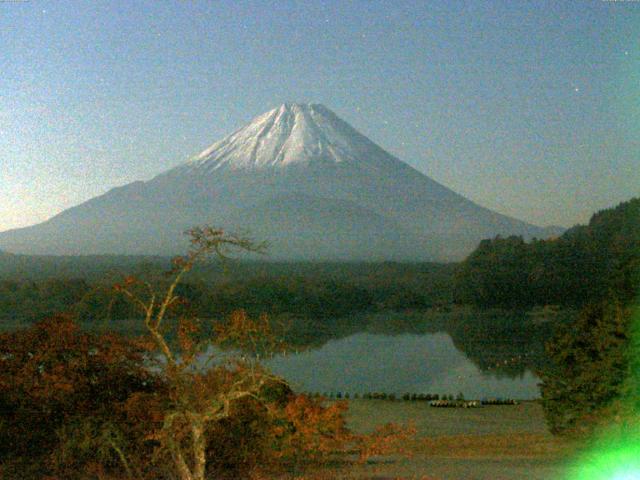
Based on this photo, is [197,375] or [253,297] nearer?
[197,375]

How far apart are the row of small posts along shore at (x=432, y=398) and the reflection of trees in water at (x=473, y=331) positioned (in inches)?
197

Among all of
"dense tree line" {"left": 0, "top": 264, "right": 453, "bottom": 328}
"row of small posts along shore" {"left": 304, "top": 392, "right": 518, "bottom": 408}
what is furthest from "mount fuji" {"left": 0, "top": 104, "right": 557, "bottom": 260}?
"row of small posts along shore" {"left": 304, "top": 392, "right": 518, "bottom": 408}

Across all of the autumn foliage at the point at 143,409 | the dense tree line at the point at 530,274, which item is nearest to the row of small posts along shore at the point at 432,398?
the autumn foliage at the point at 143,409

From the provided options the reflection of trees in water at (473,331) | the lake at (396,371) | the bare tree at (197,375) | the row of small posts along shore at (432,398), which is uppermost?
the bare tree at (197,375)

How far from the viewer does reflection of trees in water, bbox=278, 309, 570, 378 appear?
79.4ft

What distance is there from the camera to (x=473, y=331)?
34.2m

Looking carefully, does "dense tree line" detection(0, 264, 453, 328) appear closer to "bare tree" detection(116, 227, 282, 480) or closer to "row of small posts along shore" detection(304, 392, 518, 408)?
"row of small posts along shore" detection(304, 392, 518, 408)

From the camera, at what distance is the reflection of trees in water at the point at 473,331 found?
79.4 ft

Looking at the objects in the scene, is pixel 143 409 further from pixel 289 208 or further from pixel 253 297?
pixel 289 208

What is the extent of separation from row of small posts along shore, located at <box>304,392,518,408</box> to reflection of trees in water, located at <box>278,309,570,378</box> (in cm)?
501

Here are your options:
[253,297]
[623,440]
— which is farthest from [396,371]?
[253,297]

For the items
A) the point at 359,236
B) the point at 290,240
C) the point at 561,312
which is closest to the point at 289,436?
Result: the point at 561,312

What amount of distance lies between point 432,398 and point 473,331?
18.6 meters

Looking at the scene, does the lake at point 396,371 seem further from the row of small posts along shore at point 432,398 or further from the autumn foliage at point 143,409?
the autumn foliage at point 143,409
